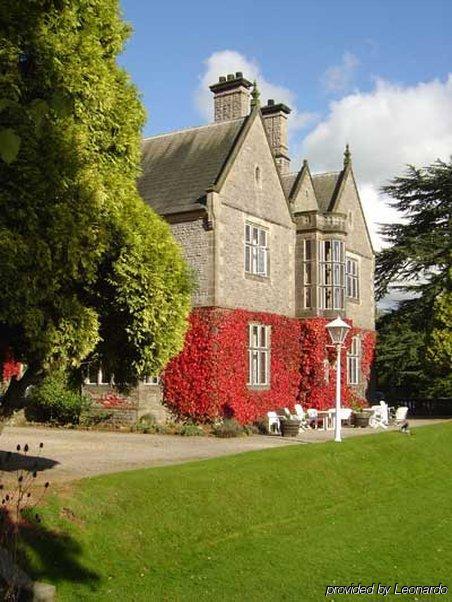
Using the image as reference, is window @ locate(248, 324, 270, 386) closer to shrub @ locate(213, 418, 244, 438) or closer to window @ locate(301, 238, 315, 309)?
shrub @ locate(213, 418, 244, 438)

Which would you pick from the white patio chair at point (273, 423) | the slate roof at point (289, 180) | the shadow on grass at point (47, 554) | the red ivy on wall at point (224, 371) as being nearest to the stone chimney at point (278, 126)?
the slate roof at point (289, 180)

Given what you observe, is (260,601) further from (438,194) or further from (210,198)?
(438,194)

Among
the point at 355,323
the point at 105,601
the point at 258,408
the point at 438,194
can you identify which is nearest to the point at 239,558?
the point at 105,601

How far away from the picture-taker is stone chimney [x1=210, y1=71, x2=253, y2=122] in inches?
1100

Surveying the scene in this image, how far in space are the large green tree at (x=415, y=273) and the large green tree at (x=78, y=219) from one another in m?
23.1

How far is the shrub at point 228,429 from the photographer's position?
A: 22000 mm

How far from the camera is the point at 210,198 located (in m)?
23.5

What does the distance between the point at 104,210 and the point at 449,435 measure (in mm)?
14858

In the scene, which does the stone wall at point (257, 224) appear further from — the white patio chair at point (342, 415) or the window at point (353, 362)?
the window at point (353, 362)

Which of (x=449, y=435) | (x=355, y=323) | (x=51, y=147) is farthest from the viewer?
(x=355, y=323)

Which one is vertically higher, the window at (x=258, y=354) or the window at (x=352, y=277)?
the window at (x=352, y=277)

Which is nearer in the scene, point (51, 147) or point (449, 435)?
point (51, 147)

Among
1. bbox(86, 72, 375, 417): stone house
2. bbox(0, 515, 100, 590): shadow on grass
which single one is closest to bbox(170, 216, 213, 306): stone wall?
bbox(86, 72, 375, 417): stone house

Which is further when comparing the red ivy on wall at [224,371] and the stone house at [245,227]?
the stone house at [245,227]
